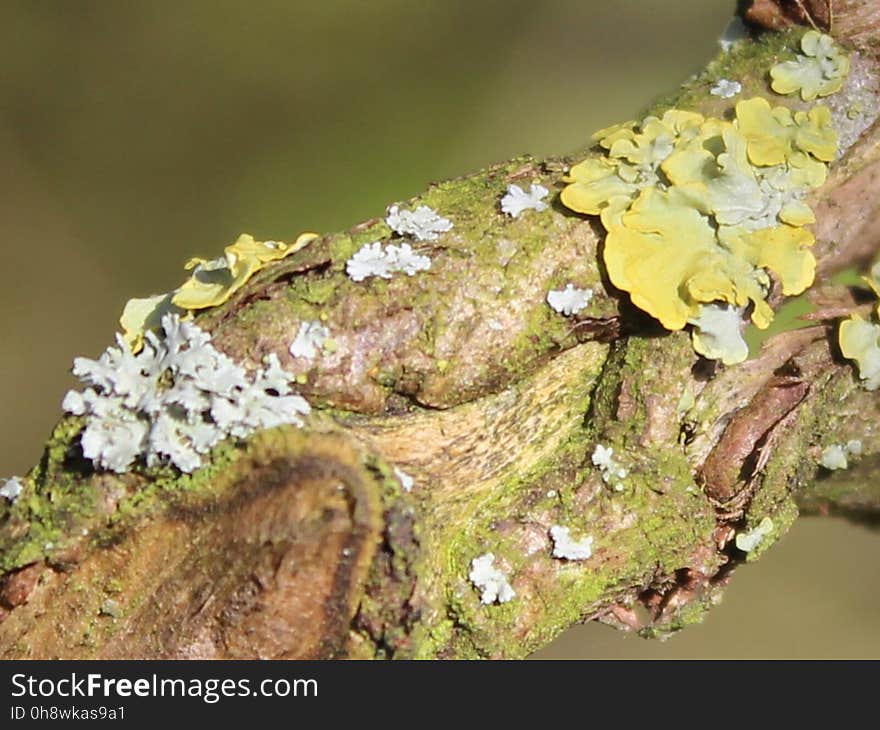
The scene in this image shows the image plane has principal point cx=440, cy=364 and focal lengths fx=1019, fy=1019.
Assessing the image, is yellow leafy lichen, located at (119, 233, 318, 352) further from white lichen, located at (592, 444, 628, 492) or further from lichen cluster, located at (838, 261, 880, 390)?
lichen cluster, located at (838, 261, 880, 390)

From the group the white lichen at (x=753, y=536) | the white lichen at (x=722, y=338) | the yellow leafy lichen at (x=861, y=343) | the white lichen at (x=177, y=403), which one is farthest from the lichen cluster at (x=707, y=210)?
the white lichen at (x=177, y=403)

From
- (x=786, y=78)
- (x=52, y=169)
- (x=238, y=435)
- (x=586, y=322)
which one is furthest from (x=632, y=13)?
(x=238, y=435)

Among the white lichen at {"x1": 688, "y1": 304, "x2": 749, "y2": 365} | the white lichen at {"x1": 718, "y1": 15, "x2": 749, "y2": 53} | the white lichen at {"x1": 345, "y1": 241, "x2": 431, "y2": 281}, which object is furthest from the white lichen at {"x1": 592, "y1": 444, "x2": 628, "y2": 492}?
the white lichen at {"x1": 718, "y1": 15, "x2": 749, "y2": 53}

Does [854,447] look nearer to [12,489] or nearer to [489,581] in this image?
[489,581]

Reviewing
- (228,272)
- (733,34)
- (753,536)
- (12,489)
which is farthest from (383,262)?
(733,34)

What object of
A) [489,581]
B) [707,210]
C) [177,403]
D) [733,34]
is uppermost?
[733,34]

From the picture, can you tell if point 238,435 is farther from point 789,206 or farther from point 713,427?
point 789,206
